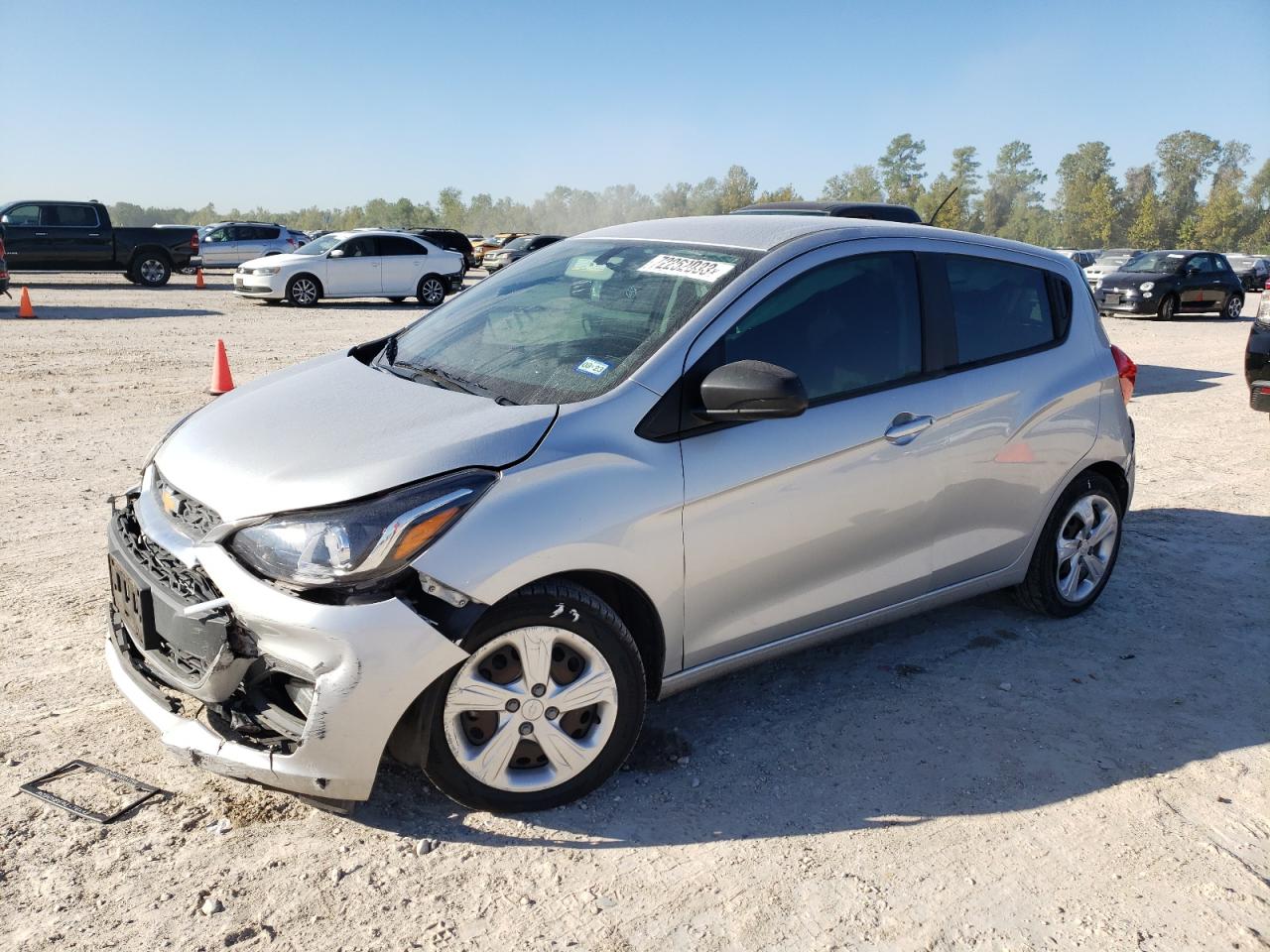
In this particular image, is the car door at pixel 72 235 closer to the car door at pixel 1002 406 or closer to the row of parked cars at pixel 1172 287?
the row of parked cars at pixel 1172 287

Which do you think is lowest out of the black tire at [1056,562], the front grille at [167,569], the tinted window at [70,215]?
the black tire at [1056,562]

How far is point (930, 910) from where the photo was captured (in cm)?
285

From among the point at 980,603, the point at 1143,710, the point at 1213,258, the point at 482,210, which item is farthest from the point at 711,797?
the point at 482,210

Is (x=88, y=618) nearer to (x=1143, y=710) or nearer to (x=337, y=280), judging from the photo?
(x=1143, y=710)

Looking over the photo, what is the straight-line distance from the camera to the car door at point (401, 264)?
22.2 metres

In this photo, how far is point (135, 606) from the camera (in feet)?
10.5

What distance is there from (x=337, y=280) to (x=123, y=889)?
2043cm

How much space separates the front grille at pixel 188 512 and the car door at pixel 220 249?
31.5 m

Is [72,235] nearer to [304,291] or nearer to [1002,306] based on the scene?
[304,291]

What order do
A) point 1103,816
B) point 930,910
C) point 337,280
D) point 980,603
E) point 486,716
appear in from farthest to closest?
point 337,280, point 980,603, point 1103,816, point 486,716, point 930,910

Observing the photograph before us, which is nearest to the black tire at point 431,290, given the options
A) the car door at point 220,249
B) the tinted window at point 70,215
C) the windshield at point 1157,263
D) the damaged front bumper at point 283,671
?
the tinted window at point 70,215

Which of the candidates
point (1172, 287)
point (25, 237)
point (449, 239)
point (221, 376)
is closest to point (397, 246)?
point (449, 239)

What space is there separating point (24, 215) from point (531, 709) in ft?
79.2

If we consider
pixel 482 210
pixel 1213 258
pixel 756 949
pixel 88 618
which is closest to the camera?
pixel 756 949
